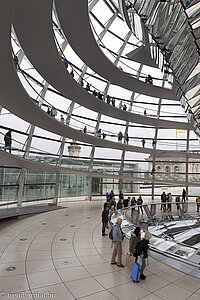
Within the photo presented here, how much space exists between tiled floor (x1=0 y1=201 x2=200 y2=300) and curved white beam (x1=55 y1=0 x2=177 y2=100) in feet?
35.1

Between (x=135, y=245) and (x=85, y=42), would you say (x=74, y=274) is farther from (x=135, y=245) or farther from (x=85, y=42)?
(x=85, y=42)

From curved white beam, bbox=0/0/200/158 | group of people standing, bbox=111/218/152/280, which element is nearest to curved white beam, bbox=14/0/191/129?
curved white beam, bbox=0/0/200/158

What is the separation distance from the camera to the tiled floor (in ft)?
17.9

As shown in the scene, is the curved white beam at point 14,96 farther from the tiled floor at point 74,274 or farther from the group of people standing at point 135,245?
the group of people standing at point 135,245

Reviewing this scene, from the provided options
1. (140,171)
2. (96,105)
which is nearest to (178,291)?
(96,105)

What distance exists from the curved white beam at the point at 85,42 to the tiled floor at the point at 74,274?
10.7 metres

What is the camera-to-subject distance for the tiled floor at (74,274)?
5.46 m

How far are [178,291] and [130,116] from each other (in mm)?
18391

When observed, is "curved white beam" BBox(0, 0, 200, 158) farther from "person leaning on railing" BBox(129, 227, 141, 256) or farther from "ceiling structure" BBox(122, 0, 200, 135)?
"person leaning on railing" BBox(129, 227, 141, 256)

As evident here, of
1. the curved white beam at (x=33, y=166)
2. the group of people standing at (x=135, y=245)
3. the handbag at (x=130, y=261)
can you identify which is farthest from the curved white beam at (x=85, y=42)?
the handbag at (x=130, y=261)

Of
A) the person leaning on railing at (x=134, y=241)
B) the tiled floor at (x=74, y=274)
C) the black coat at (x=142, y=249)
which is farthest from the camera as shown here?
the person leaning on railing at (x=134, y=241)

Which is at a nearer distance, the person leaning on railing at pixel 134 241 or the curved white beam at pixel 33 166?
the person leaning on railing at pixel 134 241

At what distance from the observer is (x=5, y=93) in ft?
33.2

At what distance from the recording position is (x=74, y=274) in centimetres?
648
